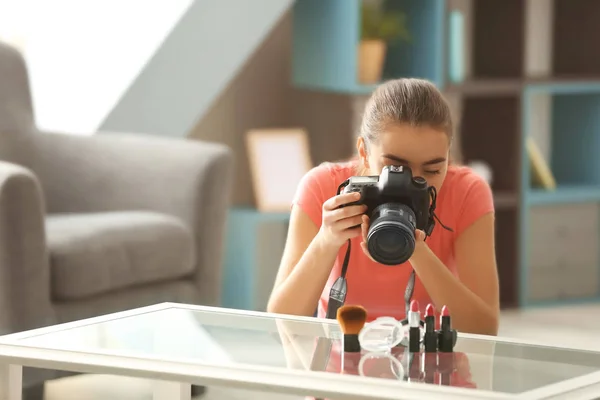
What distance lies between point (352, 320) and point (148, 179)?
1.57m

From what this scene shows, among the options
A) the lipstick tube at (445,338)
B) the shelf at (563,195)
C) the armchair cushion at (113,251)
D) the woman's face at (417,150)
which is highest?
the woman's face at (417,150)

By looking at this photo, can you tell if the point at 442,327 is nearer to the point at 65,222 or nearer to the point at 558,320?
the point at 65,222

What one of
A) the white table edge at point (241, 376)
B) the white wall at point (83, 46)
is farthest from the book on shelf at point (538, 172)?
the white table edge at point (241, 376)

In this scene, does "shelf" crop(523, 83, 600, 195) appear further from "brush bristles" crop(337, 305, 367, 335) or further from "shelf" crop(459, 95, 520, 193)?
"brush bristles" crop(337, 305, 367, 335)

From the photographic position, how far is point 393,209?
150cm

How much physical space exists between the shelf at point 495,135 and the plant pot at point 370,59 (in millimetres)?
414

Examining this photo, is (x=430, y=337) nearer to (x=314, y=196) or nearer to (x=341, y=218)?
(x=341, y=218)

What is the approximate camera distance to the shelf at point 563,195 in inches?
156

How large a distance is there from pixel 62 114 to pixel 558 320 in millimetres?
1670

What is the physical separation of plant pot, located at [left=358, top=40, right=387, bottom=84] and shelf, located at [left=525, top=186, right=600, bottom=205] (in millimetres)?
667

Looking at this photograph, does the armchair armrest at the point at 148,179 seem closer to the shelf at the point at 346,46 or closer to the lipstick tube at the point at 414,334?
the shelf at the point at 346,46

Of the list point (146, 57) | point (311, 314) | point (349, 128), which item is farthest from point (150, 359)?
point (349, 128)

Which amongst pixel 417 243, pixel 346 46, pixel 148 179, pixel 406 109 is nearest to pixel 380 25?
pixel 346 46

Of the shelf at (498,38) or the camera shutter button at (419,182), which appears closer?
the camera shutter button at (419,182)
